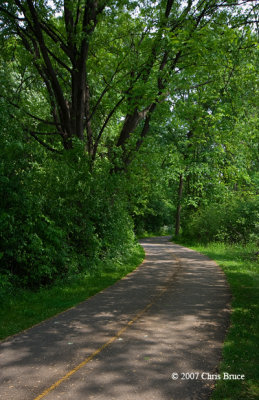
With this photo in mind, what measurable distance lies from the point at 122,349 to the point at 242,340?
2158 millimetres

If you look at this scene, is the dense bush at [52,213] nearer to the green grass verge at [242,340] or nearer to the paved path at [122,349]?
the paved path at [122,349]

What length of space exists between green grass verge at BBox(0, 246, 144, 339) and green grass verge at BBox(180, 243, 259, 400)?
12.7 ft

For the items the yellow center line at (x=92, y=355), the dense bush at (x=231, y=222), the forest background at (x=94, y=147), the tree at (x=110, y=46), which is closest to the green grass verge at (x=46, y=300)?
the forest background at (x=94, y=147)

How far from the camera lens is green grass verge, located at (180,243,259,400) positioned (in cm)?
425

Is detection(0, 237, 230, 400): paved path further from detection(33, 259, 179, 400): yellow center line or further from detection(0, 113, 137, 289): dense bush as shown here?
detection(0, 113, 137, 289): dense bush

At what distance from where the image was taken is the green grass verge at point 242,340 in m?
4.25

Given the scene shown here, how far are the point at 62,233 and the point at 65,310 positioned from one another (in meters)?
2.59

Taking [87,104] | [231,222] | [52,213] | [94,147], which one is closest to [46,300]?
[52,213]

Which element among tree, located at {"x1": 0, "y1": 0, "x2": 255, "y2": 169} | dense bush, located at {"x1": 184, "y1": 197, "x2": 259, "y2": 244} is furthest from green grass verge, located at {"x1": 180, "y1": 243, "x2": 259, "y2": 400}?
tree, located at {"x1": 0, "y1": 0, "x2": 255, "y2": 169}

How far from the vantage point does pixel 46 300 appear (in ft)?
27.8

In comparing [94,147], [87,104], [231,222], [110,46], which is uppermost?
[110,46]

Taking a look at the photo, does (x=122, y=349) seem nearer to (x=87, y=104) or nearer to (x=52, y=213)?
(x=52, y=213)

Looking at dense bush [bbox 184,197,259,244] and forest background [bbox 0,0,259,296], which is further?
dense bush [bbox 184,197,259,244]

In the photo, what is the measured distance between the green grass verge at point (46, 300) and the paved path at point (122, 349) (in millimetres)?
304
